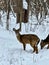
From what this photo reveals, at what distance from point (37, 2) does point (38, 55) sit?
20699 millimetres

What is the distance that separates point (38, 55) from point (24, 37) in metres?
1.06

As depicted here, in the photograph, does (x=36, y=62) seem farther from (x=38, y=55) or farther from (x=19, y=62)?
(x=38, y=55)

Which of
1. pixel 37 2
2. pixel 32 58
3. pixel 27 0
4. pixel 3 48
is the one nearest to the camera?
pixel 32 58

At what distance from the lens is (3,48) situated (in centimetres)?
1165

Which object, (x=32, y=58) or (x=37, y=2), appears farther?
(x=37, y=2)

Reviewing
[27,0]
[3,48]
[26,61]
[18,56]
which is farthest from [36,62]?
[27,0]

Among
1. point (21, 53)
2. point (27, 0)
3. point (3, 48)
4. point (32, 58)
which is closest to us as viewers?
point (32, 58)

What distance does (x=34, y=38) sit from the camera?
10.4 metres

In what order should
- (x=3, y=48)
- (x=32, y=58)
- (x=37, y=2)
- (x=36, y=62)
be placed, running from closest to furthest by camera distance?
(x=36, y=62)
(x=32, y=58)
(x=3, y=48)
(x=37, y=2)

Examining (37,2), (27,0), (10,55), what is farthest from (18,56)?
(37,2)

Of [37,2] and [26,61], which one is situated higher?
[26,61]

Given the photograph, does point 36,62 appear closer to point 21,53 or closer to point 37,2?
point 21,53

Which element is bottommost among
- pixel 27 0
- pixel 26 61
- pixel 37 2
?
pixel 37 2

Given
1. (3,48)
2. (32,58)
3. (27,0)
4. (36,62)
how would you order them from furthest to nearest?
(27,0) < (3,48) < (32,58) < (36,62)
